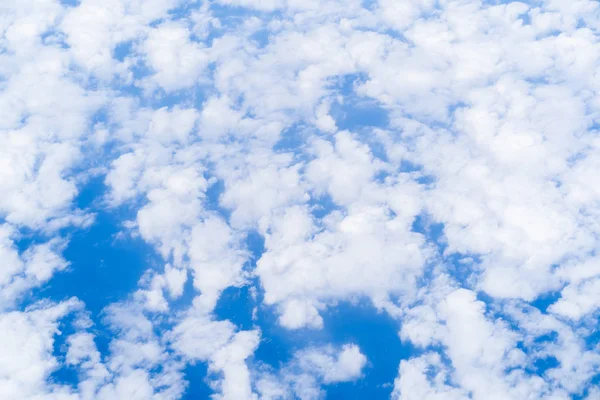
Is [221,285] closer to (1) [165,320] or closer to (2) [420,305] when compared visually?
(1) [165,320]

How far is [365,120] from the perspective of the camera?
125 metres

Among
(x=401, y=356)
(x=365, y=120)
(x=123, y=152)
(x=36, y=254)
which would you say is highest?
(x=365, y=120)

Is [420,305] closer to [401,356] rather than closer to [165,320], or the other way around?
[401,356]

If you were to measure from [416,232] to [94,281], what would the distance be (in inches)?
2534

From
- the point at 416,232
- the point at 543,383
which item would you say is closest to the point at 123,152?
the point at 416,232

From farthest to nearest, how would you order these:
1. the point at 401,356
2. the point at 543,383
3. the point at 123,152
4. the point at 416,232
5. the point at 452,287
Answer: the point at 123,152, the point at 416,232, the point at 452,287, the point at 401,356, the point at 543,383

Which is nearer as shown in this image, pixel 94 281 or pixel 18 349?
pixel 18 349

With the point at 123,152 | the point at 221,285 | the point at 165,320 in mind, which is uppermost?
the point at 123,152

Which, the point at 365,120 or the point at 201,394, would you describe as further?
the point at 365,120

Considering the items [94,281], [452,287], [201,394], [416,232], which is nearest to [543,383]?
[452,287]

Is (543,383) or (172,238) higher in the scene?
(172,238)

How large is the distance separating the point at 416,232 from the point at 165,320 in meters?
51.0

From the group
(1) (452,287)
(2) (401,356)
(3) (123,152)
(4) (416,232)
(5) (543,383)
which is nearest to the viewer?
(5) (543,383)

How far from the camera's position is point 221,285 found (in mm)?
94938
